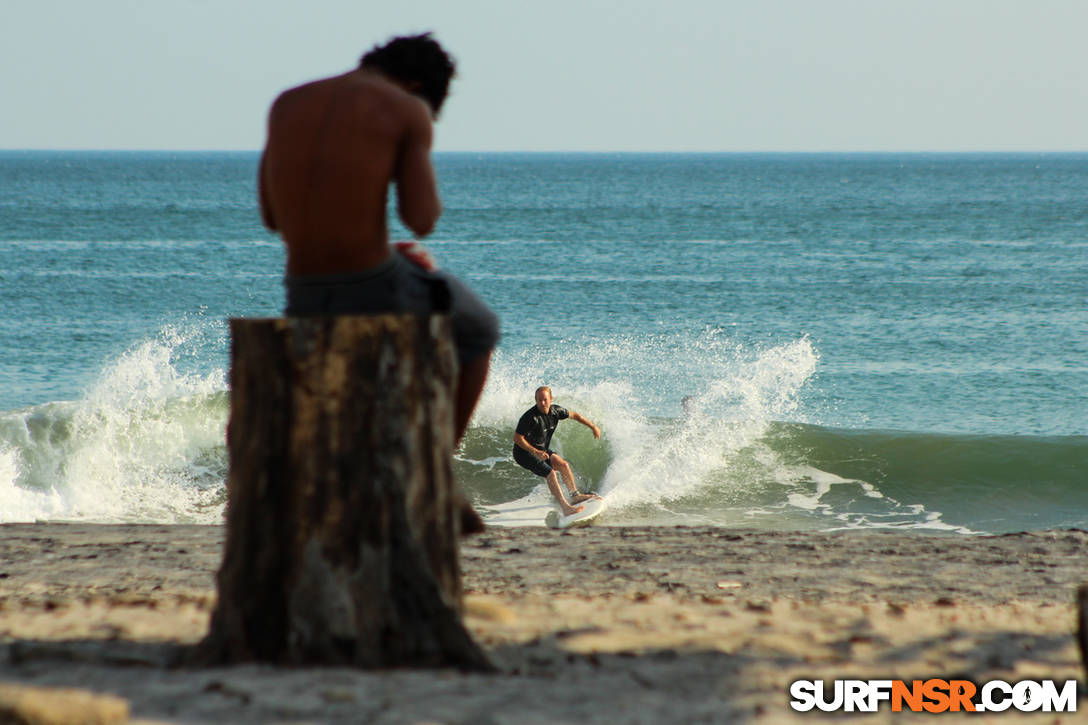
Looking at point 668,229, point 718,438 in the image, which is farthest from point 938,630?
point 668,229

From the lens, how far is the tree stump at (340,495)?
2.93 metres

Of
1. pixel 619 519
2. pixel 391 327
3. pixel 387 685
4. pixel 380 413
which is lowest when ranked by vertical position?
pixel 619 519

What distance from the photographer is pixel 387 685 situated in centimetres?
285

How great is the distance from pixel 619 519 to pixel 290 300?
8878 mm

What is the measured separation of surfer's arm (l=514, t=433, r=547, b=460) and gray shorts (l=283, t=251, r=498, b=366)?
786 centimetres

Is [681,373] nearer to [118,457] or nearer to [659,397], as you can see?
[659,397]

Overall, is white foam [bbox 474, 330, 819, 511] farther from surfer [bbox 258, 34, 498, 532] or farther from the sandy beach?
surfer [bbox 258, 34, 498, 532]

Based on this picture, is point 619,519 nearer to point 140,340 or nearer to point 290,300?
point 290,300

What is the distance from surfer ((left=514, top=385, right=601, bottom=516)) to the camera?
1115 centimetres

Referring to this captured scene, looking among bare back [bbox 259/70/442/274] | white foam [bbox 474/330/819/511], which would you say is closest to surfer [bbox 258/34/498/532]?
bare back [bbox 259/70/442/274]

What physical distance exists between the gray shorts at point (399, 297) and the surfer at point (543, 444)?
779 centimetres

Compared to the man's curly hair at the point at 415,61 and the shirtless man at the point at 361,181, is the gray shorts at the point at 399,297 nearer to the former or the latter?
the shirtless man at the point at 361,181

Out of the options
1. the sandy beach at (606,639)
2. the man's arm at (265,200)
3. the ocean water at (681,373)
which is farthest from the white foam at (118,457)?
the man's arm at (265,200)

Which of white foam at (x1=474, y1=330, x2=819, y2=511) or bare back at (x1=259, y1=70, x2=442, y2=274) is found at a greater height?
bare back at (x1=259, y1=70, x2=442, y2=274)
